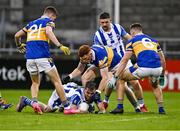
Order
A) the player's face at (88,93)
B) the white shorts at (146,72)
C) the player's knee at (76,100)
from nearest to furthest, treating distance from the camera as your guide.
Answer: the white shorts at (146,72)
the player's face at (88,93)
the player's knee at (76,100)

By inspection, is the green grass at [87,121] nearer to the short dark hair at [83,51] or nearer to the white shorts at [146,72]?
the white shorts at [146,72]

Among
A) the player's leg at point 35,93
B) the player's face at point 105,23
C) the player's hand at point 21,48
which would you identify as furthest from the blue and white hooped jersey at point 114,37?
the player's leg at point 35,93

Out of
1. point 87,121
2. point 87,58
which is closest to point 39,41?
point 87,58

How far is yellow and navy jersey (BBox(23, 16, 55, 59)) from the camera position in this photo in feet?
49.7

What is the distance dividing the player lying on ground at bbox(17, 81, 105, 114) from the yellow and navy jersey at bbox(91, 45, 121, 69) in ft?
2.12

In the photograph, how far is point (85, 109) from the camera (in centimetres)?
1514

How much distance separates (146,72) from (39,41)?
220 cm

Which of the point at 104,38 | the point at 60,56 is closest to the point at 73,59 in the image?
the point at 60,56

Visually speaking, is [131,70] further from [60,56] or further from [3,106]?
[60,56]

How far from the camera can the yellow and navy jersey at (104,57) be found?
1562 cm

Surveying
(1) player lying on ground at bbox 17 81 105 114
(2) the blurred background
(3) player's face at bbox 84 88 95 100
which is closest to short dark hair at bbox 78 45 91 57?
(1) player lying on ground at bbox 17 81 105 114

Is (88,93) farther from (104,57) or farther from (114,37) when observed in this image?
(114,37)

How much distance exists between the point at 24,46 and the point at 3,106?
135cm

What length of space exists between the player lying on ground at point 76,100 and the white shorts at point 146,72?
86 cm
